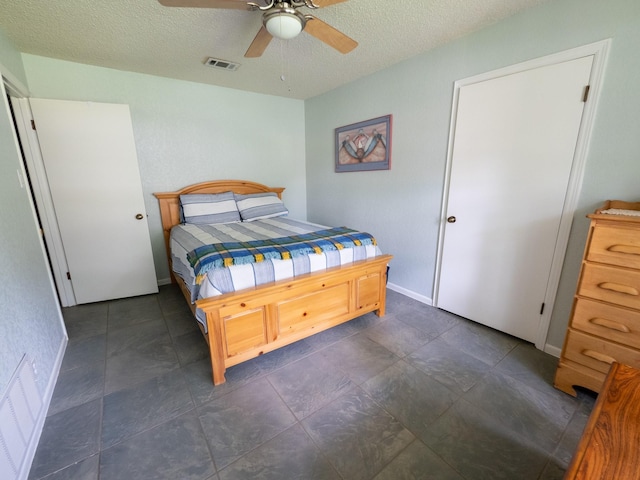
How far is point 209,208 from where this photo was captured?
3109 millimetres

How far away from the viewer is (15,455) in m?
1.12

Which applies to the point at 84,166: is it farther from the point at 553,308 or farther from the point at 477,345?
the point at 553,308

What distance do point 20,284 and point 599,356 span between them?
3.14 metres

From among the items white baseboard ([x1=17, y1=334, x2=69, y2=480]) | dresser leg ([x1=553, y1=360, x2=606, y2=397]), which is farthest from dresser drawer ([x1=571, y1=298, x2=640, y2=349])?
white baseboard ([x1=17, y1=334, x2=69, y2=480])

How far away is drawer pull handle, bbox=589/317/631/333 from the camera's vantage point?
4.42 feet

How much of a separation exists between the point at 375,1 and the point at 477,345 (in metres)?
2.49

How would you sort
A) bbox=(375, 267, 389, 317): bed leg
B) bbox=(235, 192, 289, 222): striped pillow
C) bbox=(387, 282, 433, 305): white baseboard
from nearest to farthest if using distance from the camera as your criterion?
1. bbox=(375, 267, 389, 317): bed leg
2. bbox=(387, 282, 433, 305): white baseboard
3. bbox=(235, 192, 289, 222): striped pillow

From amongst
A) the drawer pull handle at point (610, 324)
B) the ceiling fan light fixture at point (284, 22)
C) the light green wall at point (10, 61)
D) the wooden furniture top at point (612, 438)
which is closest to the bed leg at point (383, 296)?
the drawer pull handle at point (610, 324)

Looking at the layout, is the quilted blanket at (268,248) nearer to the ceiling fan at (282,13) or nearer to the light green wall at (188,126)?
the ceiling fan at (282,13)

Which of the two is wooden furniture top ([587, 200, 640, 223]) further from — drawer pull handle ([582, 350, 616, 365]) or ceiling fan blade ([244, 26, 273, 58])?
ceiling fan blade ([244, 26, 273, 58])

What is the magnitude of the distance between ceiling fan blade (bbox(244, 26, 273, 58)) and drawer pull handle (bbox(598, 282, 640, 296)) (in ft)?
7.60

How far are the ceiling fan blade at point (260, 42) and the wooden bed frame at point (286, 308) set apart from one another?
157 cm

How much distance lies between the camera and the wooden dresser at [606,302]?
130cm

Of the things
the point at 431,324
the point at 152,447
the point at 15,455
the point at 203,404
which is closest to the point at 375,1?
the point at 431,324
